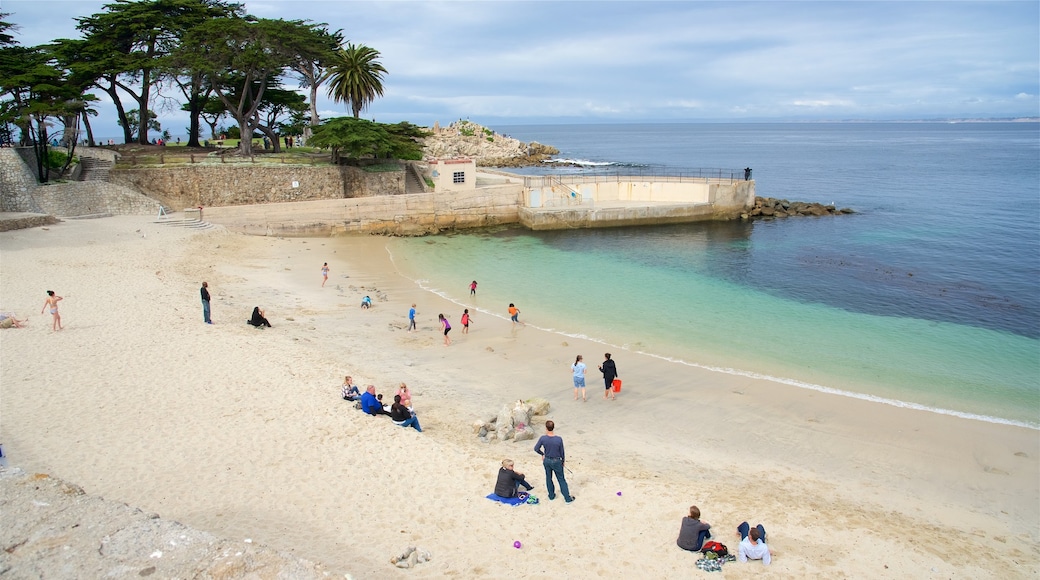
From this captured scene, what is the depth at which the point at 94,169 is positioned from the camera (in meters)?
34.4

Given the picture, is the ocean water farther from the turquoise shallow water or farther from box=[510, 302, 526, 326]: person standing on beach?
box=[510, 302, 526, 326]: person standing on beach

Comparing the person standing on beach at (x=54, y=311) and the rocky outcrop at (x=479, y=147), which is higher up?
the rocky outcrop at (x=479, y=147)

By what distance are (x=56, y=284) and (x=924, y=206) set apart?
187 feet

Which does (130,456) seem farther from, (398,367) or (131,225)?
(131,225)

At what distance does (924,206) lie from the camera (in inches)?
2000

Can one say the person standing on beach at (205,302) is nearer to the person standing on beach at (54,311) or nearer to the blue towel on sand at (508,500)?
the person standing on beach at (54,311)

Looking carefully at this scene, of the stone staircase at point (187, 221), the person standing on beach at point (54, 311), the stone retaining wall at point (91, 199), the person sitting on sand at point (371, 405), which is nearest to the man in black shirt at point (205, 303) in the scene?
the person standing on beach at point (54, 311)

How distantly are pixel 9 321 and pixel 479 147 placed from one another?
77516 mm

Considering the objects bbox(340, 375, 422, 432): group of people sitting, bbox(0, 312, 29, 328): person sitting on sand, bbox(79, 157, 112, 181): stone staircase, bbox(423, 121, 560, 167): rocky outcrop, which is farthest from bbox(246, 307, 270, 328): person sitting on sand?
bbox(423, 121, 560, 167): rocky outcrop

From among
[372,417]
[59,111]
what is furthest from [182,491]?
[59,111]

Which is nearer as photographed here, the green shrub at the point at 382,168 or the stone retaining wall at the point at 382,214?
the stone retaining wall at the point at 382,214

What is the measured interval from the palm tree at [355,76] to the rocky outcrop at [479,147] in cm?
3361

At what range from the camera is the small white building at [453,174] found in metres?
42.5

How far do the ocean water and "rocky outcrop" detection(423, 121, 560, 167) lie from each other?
45.1 m
